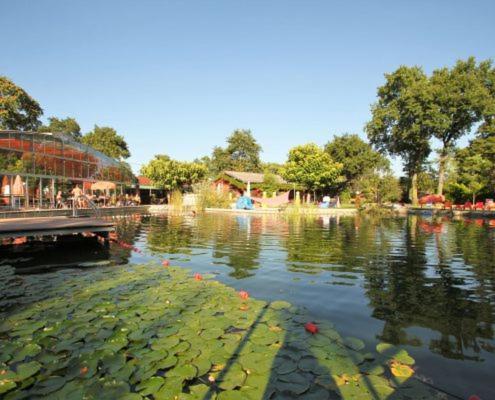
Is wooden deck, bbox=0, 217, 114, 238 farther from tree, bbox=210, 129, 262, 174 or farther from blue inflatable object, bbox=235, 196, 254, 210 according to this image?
tree, bbox=210, 129, 262, 174

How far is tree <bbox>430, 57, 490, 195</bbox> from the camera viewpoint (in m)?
35.9

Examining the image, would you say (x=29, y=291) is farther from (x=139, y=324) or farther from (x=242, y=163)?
(x=242, y=163)

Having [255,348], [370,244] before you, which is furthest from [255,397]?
[370,244]

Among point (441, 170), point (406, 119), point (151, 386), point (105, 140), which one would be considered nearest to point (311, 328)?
point (151, 386)

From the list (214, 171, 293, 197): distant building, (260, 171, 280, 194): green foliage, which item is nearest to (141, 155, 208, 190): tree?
(214, 171, 293, 197): distant building

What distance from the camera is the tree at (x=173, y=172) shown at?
3547 centimetres

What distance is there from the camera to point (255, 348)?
3721 mm

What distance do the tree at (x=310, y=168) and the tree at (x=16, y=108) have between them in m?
25.6

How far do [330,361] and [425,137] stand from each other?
4153cm

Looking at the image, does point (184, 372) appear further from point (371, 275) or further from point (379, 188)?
point (379, 188)

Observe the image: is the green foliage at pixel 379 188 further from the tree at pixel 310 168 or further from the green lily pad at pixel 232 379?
the green lily pad at pixel 232 379

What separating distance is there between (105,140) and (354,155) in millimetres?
34666

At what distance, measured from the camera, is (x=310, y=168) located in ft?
118

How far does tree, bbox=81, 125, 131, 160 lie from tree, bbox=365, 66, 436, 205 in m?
35.5
